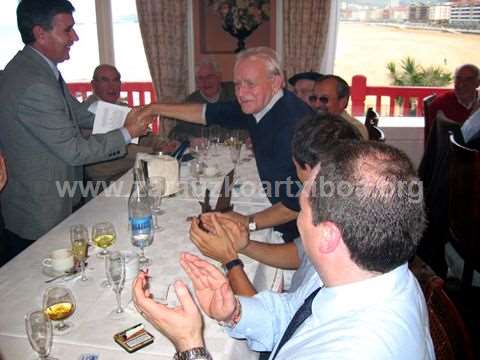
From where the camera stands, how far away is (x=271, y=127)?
7.23 feet

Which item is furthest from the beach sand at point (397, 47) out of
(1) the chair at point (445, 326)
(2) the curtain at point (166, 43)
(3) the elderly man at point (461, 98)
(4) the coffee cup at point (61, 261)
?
(1) the chair at point (445, 326)

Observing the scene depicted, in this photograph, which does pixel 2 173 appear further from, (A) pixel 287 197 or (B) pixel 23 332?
(A) pixel 287 197

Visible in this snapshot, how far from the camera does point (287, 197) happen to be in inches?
79.6

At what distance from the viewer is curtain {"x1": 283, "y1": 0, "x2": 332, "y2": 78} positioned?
15.6 ft

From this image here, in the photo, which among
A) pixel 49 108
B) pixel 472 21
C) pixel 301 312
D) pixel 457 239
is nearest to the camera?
pixel 301 312

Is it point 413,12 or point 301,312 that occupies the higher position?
point 413,12

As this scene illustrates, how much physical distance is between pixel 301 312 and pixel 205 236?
578 millimetres

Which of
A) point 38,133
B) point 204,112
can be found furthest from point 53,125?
point 204,112

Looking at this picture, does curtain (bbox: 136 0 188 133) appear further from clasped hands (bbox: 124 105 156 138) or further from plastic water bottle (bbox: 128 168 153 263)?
plastic water bottle (bbox: 128 168 153 263)

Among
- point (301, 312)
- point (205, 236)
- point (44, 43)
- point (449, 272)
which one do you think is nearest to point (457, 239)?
point (449, 272)

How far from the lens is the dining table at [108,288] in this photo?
1301 mm

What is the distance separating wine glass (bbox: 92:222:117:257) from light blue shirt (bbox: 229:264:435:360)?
959 millimetres

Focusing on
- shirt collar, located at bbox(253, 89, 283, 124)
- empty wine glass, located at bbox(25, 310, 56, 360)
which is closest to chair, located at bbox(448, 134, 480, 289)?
shirt collar, located at bbox(253, 89, 283, 124)

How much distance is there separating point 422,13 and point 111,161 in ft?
11.8
